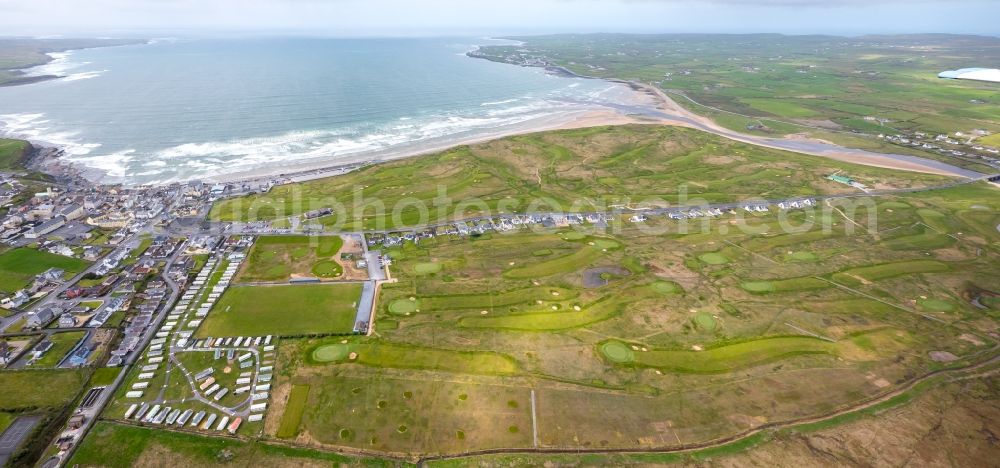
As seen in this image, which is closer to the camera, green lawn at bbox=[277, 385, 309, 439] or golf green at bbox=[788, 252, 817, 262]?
green lawn at bbox=[277, 385, 309, 439]

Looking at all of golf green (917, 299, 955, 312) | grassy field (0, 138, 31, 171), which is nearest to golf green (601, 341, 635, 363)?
golf green (917, 299, 955, 312)

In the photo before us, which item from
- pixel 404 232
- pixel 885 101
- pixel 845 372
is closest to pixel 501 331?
pixel 404 232

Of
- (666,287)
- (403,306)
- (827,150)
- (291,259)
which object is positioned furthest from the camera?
(827,150)

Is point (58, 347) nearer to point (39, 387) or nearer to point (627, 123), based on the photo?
point (39, 387)

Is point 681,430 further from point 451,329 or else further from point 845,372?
point 451,329

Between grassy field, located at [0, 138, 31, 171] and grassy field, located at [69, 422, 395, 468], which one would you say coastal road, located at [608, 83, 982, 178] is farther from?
grassy field, located at [0, 138, 31, 171]

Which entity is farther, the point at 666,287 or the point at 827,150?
the point at 827,150

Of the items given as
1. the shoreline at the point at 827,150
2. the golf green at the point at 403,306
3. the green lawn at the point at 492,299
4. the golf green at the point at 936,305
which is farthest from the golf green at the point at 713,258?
the shoreline at the point at 827,150

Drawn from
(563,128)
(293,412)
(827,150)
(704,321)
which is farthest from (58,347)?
(827,150)
